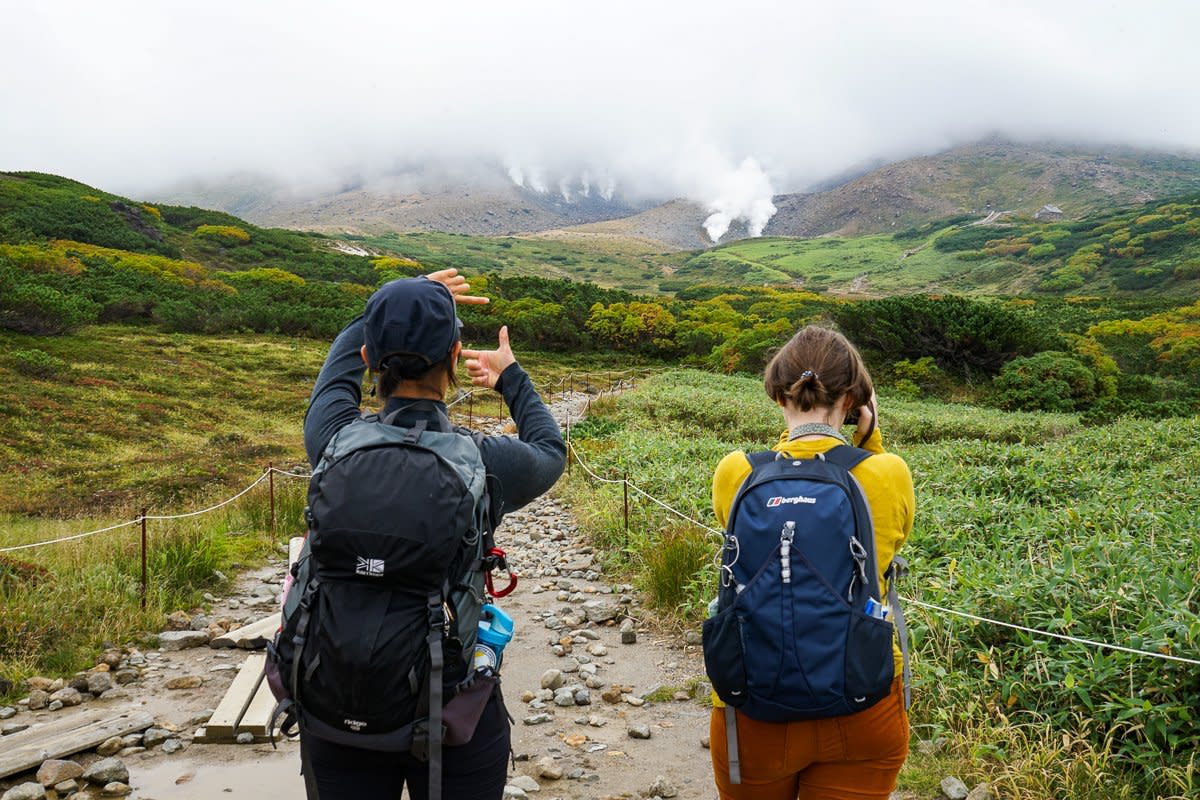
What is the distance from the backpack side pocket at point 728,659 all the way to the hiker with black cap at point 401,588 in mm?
572

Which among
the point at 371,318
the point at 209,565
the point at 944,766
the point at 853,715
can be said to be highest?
the point at 371,318

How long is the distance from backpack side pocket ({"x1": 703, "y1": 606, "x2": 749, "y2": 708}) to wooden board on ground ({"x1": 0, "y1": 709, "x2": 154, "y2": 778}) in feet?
12.9

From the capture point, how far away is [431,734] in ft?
5.59

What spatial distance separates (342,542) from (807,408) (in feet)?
4.20

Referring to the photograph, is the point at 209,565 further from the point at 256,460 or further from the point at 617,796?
the point at 256,460

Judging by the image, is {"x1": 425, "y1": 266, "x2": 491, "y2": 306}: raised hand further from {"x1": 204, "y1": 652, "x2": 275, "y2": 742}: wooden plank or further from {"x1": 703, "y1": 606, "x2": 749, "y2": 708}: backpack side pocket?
{"x1": 204, "y1": 652, "x2": 275, "y2": 742}: wooden plank

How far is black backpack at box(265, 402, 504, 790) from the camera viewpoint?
167 cm

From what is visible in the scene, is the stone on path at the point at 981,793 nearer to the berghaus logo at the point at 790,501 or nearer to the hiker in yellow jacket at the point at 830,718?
the hiker in yellow jacket at the point at 830,718

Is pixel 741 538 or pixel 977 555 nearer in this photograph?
pixel 741 538

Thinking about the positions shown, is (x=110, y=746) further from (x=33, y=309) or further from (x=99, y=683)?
(x=33, y=309)

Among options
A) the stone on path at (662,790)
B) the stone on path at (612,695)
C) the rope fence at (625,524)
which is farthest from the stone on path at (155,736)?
the stone on path at (662,790)

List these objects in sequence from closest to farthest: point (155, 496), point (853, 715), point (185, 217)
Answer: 1. point (853, 715)
2. point (155, 496)
3. point (185, 217)

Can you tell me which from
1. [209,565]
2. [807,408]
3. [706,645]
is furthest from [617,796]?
[209,565]

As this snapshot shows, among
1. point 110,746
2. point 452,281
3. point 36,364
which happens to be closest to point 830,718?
point 452,281
